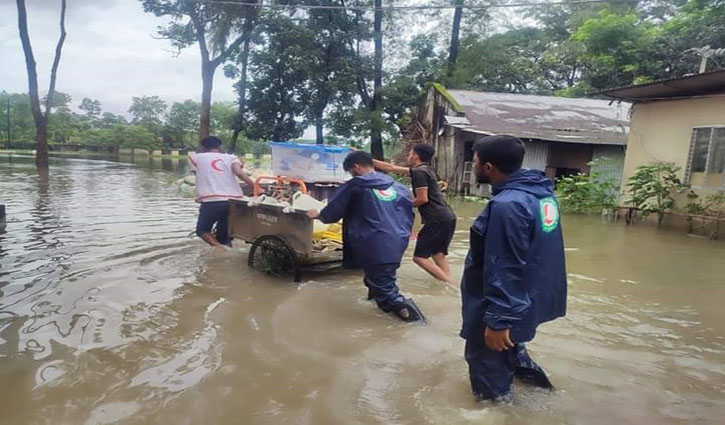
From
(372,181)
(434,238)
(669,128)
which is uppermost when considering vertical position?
(669,128)

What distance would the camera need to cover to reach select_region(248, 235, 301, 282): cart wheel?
5.36 m

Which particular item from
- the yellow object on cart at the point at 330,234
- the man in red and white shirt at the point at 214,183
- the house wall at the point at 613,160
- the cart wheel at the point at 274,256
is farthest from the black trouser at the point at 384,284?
the house wall at the point at 613,160

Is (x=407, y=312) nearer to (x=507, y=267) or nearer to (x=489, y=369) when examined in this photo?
(x=489, y=369)

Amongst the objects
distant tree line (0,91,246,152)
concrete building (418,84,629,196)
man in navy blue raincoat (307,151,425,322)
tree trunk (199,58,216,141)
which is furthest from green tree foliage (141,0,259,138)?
distant tree line (0,91,246,152)

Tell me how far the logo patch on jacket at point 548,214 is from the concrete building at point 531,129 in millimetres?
14160

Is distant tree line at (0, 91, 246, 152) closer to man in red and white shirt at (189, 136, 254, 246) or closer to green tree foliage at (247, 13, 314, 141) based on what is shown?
green tree foliage at (247, 13, 314, 141)

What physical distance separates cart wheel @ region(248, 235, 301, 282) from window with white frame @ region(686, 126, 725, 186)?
957cm

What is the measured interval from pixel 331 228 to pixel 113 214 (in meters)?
6.52

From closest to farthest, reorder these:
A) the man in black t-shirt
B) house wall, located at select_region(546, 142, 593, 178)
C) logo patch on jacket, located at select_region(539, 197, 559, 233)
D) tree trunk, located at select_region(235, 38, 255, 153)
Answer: logo patch on jacket, located at select_region(539, 197, 559, 233), the man in black t-shirt, house wall, located at select_region(546, 142, 593, 178), tree trunk, located at select_region(235, 38, 255, 153)

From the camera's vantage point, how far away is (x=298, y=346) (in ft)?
12.4

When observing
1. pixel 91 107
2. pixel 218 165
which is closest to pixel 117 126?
pixel 91 107

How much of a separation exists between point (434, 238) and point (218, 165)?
284cm

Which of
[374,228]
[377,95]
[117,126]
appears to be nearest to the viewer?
[374,228]

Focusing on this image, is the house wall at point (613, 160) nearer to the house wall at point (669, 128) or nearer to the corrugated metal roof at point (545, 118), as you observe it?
the corrugated metal roof at point (545, 118)
